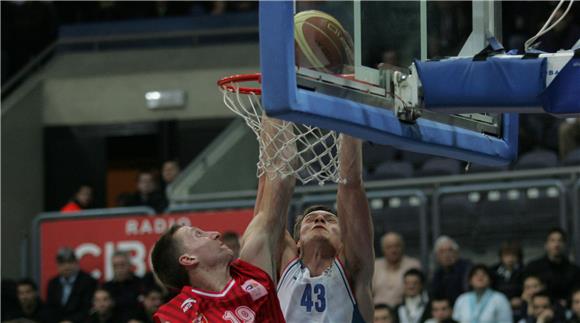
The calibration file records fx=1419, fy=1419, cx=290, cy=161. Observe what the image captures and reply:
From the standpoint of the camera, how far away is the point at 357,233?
6.23m

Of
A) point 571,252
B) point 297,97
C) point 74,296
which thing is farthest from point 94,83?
point 297,97

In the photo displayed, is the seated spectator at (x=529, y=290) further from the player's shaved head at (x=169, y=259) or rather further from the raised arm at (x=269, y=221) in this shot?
the player's shaved head at (x=169, y=259)

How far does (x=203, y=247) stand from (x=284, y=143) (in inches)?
21.8

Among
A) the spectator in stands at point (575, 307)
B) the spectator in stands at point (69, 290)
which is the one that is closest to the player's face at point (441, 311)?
the spectator in stands at point (575, 307)

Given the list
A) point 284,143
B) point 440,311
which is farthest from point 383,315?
point 284,143

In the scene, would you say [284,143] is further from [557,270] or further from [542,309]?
[557,270]

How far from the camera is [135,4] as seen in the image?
53.3 feet

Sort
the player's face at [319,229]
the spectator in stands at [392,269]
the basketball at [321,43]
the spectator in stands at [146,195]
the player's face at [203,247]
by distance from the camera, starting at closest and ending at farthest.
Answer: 1. the basketball at [321,43]
2. the player's face at [203,247]
3. the player's face at [319,229]
4. the spectator in stands at [392,269]
5. the spectator in stands at [146,195]

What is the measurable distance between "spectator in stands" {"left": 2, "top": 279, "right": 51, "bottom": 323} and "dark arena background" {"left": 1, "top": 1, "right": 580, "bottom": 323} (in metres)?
0.02

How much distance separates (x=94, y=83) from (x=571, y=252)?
673 centimetres

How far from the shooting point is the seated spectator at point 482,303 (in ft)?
32.1

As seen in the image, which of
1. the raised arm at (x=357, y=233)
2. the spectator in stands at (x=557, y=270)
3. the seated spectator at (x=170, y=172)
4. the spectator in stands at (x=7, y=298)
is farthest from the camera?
the seated spectator at (x=170, y=172)

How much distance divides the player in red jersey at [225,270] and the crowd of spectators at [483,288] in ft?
12.5

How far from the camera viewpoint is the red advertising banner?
12.1 meters
